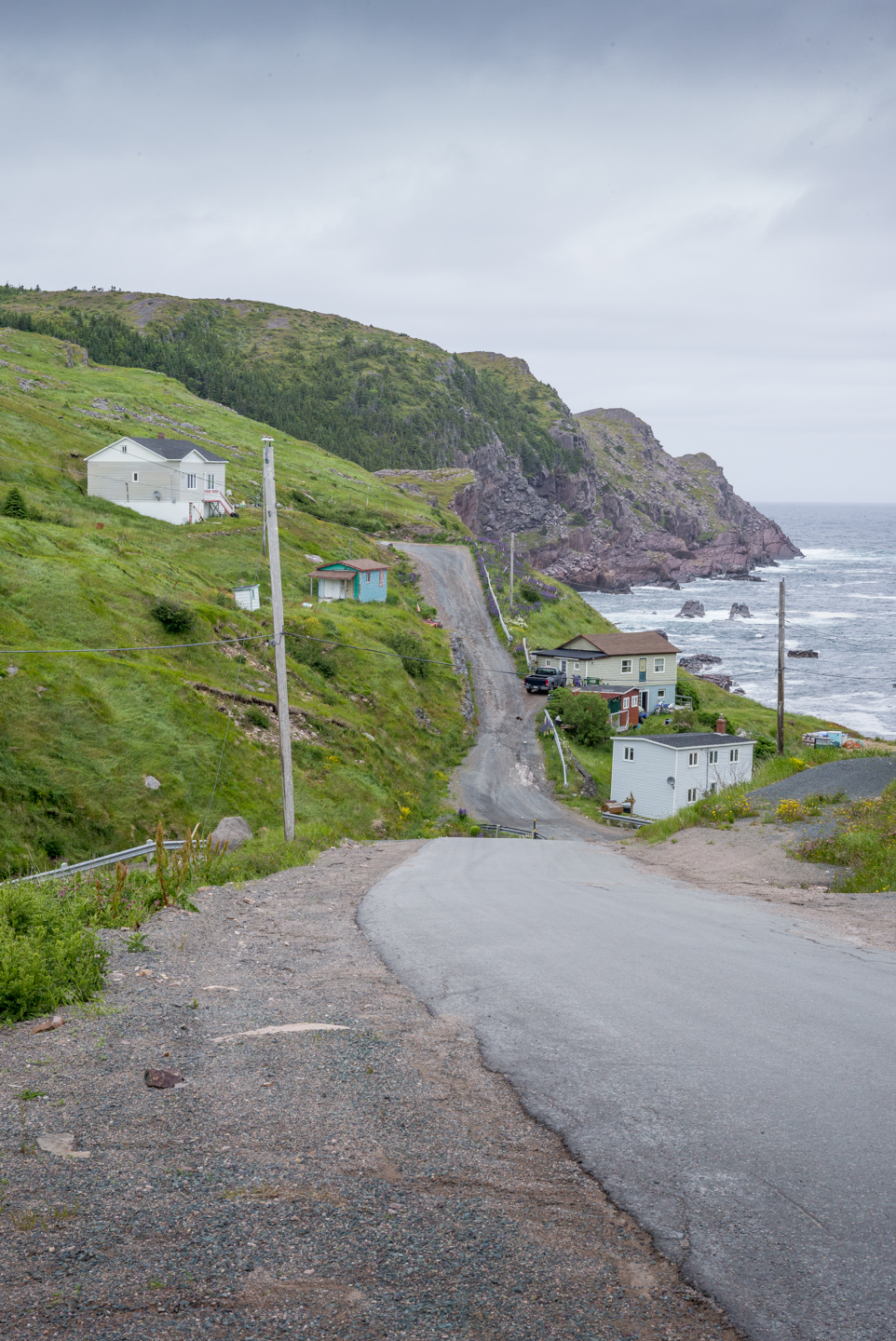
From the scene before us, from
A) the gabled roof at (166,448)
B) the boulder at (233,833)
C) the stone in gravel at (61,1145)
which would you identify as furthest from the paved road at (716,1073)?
the gabled roof at (166,448)

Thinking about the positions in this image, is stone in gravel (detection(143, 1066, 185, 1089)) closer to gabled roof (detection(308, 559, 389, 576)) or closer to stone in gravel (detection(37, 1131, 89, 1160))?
stone in gravel (detection(37, 1131, 89, 1160))

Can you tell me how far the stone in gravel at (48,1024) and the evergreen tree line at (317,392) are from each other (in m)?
149

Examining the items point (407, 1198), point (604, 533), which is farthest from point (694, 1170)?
point (604, 533)

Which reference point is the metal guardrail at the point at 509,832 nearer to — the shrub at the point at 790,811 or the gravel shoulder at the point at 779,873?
the gravel shoulder at the point at 779,873

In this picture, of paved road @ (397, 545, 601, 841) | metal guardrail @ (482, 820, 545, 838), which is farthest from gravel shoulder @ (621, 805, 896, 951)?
paved road @ (397, 545, 601, 841)

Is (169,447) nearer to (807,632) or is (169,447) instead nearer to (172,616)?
(172,616)

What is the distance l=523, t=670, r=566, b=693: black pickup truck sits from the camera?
199 feet

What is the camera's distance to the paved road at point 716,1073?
4281mm

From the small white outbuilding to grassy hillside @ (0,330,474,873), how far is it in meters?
9.69

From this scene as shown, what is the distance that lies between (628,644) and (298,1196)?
61280 millimetres

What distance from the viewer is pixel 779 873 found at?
17.6 meters

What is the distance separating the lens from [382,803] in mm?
35062

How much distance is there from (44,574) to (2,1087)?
3230cm

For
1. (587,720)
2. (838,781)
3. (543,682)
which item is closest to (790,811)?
(838,781)
